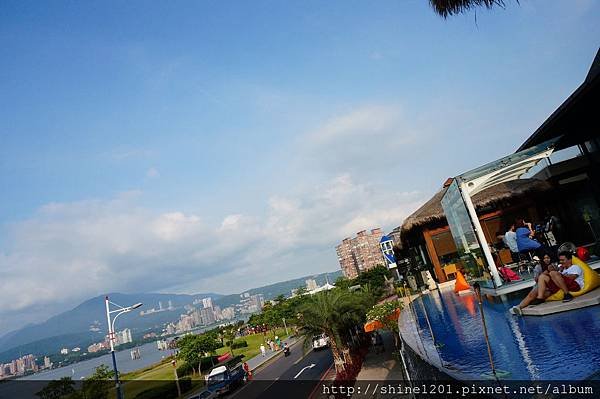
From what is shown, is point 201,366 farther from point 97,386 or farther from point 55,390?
point 97,386

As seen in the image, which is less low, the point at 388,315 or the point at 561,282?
the point at 561,282

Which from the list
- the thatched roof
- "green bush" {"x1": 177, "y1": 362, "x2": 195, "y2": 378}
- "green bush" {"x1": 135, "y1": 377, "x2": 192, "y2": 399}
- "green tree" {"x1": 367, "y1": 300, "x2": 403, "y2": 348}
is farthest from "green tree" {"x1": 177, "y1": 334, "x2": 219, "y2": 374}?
the thatched roof

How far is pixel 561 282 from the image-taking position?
6.65 metres

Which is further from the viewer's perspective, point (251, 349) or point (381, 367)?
point (251, 349)

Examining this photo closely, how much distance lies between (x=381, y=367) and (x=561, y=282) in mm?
15106

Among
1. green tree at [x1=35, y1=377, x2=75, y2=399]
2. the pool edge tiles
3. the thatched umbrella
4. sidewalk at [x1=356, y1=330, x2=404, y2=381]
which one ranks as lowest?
sidewalk at [x1=356, y1=330, x2=404, y2=381]

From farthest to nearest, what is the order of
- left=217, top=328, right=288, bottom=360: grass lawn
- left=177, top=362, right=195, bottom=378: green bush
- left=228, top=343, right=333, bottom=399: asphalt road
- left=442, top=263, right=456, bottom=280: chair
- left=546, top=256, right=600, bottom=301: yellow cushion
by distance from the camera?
left=217, top=328, right=288, bottom=360: grass lawn, left=177, top=362, right=195, bottom=378: green bush, left=228, top=343, right=333, bottom=399: asphalt road, left=442, top=263, right=456, bottom=280: chair, left=546, top=256, right=600, bottom=301: yellow cushion

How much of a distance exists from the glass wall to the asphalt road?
11.4 metres

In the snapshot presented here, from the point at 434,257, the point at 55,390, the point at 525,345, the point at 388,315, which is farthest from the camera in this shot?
A: the point at 55,390

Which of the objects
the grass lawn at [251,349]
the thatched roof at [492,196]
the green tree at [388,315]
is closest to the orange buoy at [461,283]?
the green tree at [388,315]

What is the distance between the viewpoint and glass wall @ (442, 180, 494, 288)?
10941 millimetres

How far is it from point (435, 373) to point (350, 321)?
17.2 metres

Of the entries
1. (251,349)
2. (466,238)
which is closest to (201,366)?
(251,349)

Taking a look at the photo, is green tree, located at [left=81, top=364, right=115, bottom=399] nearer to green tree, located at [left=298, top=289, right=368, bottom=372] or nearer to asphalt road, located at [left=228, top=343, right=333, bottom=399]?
asphalt road, located at [left=228, top=343, right=333, bottom=399]
